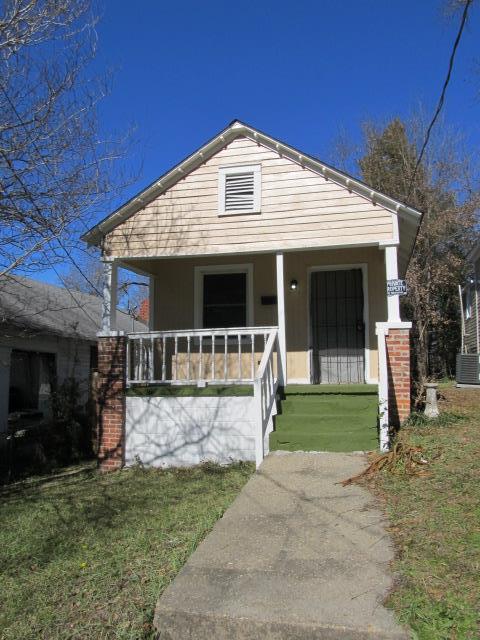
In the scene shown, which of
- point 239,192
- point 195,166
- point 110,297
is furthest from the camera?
point 195,166

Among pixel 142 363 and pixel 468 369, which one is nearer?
pixel 142 363

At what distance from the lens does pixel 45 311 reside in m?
13.0

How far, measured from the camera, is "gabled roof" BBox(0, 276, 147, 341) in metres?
11.5

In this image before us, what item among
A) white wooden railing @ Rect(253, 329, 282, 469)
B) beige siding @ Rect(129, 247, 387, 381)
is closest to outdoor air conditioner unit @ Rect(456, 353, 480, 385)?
beige siding @ Rect(129, 247, 387, 381)

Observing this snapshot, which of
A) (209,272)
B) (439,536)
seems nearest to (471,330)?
(209,272)

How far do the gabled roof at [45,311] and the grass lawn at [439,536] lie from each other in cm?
645

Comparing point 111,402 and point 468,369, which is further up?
point 468,369

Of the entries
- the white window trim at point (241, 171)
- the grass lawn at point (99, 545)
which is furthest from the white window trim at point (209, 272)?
the grass lawn at point (99, 545)

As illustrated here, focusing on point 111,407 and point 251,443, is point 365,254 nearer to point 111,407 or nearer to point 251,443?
point 251,443

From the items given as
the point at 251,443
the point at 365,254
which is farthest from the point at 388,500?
the point at 365,254

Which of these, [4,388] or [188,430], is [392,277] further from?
[4,388]

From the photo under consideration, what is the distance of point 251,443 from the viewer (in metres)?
7.61

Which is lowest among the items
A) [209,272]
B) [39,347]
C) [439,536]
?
[439,536]

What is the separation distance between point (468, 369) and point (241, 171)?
10.3m
